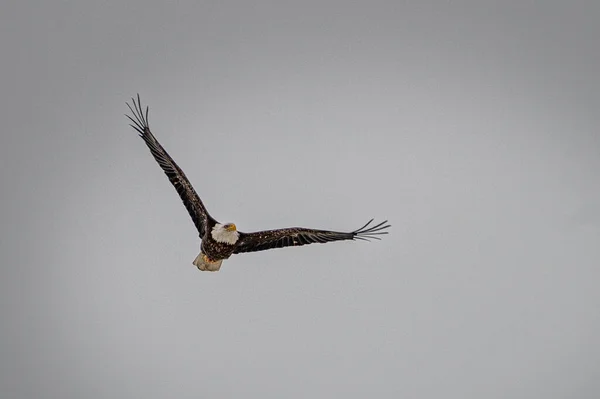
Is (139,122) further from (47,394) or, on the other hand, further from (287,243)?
(47,394)

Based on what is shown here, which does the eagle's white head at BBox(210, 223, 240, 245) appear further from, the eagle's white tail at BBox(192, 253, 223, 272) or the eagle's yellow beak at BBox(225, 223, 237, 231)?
the eagle's white tail at BBox(192, 253, 223, 272)

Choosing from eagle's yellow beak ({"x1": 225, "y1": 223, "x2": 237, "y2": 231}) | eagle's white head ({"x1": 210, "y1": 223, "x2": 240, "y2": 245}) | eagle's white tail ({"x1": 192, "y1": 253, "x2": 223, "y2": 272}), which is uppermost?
eagle's yellow beak ({"x1": 225, "y1": 223, "x2": 237, "y2": 231})

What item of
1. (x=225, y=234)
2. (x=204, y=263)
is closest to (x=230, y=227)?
(x=225, y=234)

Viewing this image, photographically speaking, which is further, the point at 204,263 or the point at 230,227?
the point at 204,263

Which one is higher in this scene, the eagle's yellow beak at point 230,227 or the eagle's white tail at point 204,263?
the eagle's yellow beak at point 230,227

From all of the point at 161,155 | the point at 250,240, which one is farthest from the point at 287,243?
the point at 161,155

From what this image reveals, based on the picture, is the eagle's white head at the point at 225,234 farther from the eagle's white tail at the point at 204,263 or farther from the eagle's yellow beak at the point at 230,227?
the eagle's white tail at the point at 204,263

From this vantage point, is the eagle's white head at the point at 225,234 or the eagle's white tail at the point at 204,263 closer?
the eagle's white head at the point at 225,234

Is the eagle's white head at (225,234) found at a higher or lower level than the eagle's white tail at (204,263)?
higher

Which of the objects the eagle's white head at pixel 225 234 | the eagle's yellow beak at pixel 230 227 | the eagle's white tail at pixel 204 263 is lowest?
the eagle's white tail at pixel 204 263

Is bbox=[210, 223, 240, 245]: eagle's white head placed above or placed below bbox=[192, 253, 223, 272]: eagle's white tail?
above

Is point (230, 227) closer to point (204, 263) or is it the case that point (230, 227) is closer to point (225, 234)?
point (225, 234)

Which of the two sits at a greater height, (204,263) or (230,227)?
(230,227)

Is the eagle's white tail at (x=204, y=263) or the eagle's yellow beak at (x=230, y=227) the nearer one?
the eagle's yellow beak at (x=230, y=227)
